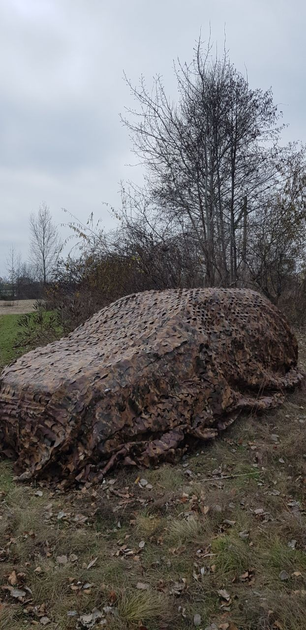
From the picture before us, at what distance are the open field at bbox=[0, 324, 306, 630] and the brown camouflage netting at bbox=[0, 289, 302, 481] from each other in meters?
0.25

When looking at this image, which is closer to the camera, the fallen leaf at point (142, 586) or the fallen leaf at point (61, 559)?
the fallen leaf at point (142, 586)

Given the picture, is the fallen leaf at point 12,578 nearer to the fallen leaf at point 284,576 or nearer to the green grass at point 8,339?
the fallen leaf at point 284,576

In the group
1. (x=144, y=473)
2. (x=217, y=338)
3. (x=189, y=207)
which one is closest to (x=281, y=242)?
(x=189, y=207)

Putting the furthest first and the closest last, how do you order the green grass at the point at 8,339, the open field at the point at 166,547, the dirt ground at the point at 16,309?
the dirt ground at the point at 16,309
the green grass at the point at 8,339
the open field at the point at 166,547

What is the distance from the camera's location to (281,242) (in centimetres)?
1252

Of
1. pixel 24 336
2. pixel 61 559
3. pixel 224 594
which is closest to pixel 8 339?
pixel 24 336

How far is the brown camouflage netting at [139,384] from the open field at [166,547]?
252 mm

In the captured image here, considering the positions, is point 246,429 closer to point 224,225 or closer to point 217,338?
point 217,338

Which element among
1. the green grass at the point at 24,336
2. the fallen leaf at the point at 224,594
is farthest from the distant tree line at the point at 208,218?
the fallen leaf at the point at 224,594

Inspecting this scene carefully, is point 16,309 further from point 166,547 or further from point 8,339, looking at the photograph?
point 166,547

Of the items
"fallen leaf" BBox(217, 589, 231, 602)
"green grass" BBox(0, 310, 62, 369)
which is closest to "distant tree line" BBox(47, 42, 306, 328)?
"green grass" BBox(0, 310, 62, 369)

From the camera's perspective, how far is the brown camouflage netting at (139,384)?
4191 millimetres

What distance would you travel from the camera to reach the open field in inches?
101

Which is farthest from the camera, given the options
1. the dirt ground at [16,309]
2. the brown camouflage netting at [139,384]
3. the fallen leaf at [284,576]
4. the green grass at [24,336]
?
the dirt ground at [16,309]
